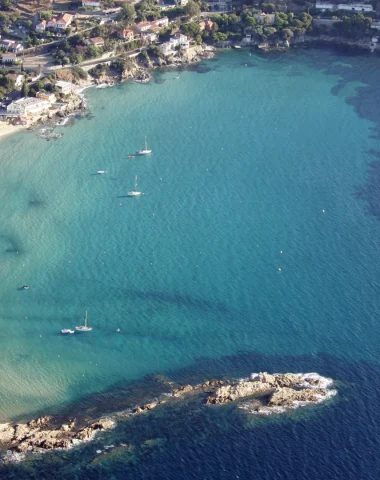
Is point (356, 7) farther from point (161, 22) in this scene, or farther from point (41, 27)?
point (41, 27)

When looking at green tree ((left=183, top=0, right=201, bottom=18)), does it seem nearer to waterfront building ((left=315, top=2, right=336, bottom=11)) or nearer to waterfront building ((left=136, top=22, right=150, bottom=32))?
waterfront building ((left=136, top=22, right=150, bottom=32))

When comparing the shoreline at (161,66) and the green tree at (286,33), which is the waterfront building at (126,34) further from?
the green tree at (286,33)

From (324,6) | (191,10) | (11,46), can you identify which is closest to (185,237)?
(11,46)

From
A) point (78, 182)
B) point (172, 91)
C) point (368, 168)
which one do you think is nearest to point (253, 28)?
point (172, 91)

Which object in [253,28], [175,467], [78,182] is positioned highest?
[253,28]

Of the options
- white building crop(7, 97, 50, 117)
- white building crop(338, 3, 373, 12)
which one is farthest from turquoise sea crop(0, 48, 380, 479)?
white building crop(338, 3, 373, 12)

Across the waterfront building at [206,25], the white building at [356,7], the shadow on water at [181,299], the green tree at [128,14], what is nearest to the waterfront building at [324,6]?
the white building at [356,7]

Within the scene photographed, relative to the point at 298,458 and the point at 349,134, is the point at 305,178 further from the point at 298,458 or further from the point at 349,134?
the point at 298,458
